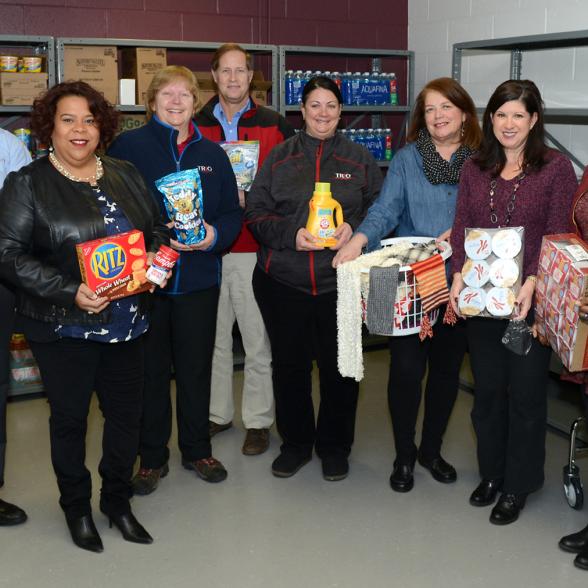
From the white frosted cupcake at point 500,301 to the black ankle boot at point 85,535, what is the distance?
1.69 metres

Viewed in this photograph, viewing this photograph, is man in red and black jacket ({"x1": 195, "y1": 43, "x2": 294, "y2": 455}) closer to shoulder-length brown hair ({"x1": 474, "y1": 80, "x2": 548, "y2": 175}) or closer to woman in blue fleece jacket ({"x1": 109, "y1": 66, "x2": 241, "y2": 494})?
woman in blue fleece jacket ({"x1": 109, "y1": 66, "x2": 241, "y2": 494})

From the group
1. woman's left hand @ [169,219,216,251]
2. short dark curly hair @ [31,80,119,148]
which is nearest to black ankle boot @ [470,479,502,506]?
woman's left hand @ [169,219,216,251]

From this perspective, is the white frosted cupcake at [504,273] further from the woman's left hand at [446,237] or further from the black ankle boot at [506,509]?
the black ankle boot at [506,509]

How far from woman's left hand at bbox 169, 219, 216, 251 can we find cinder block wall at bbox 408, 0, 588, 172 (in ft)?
8.70

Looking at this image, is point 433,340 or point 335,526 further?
point 433,340

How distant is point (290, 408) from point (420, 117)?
141 centimetres

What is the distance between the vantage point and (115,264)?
2.81 metres

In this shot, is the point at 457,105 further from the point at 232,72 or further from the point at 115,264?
the point at 115,264

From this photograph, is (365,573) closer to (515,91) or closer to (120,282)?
(120,282)

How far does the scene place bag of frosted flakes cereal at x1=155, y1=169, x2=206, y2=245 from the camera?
3.23 metres

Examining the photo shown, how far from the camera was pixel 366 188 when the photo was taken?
11.8 feet

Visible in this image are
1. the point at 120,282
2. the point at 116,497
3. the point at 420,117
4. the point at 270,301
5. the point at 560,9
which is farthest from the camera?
the point at 560,9

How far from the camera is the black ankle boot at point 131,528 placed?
10.5 feet

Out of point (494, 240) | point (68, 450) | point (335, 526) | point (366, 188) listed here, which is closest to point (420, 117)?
point (366, 188)
